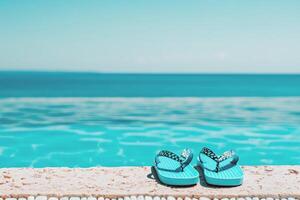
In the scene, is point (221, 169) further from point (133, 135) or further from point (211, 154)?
point (133, 135)

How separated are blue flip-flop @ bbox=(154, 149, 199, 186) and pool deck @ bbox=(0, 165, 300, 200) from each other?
0.09 metres

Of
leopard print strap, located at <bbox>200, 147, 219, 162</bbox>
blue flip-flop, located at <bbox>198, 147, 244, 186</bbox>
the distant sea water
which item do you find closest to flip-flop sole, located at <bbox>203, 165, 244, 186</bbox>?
blue flip-flop, located at <bbox>198, 147, 244, 186</bbox>

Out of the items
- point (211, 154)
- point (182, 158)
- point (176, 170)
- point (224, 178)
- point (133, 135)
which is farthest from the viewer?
point (133, 135)

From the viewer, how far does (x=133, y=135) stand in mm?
11750

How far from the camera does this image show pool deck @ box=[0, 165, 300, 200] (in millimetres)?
4730

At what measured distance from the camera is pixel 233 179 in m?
4.96

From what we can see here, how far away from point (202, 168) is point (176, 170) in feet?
1.70

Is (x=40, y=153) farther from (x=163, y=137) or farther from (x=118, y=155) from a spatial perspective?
(x=163, y=137)

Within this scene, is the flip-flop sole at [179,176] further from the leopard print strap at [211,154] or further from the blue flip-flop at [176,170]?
the leopard print strap at [211,154]

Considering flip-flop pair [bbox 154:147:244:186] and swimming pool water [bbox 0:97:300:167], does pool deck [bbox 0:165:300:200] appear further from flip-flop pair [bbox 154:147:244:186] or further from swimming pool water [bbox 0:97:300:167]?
swimming pool water [bbox 0:97:300:167]

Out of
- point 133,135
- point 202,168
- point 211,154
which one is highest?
point 211,154

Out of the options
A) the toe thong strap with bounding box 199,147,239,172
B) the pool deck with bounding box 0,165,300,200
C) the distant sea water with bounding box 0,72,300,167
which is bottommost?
the distant sea water with bounding box 0,72,300,167

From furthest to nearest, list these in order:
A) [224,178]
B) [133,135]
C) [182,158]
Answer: [133,135]
[182,158]
[224,178]

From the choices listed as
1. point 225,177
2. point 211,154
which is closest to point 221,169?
point 225,177
